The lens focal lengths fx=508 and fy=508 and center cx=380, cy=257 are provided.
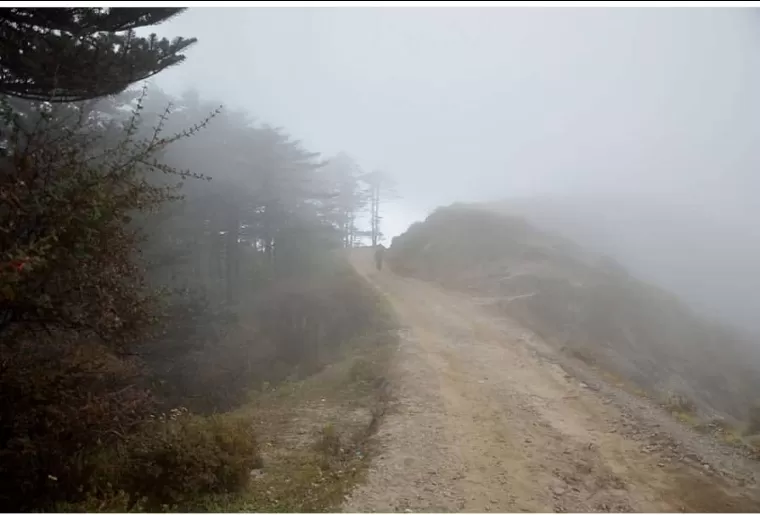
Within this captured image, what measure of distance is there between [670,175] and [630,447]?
297 feet

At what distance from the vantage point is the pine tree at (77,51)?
23.7 feet

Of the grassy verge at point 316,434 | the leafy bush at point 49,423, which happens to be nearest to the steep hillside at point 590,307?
the grassy verge at point 316,434

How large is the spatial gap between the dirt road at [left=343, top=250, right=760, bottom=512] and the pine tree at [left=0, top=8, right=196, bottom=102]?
24.2 ft

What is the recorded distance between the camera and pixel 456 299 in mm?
24438

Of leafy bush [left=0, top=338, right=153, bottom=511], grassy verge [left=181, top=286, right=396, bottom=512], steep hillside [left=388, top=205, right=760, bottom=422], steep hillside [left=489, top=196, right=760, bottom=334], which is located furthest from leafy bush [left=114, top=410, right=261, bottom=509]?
steep hillside [left=489, top=196, right=760, bottom=334]

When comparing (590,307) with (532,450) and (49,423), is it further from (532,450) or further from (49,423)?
(49,423)

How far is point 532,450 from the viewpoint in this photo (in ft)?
29.5

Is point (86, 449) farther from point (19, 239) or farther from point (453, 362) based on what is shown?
point (453, 362)

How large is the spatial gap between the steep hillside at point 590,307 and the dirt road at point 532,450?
10.1 ft

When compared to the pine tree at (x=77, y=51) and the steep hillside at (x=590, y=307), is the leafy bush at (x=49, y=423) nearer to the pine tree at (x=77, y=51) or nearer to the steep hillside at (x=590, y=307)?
the pine tree at (x=77, y=51)

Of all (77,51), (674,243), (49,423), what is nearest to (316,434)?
(49,423)

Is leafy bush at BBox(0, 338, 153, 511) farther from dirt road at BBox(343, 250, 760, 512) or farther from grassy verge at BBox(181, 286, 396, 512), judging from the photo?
dirt road at BBox(343, 250, 760, 512)

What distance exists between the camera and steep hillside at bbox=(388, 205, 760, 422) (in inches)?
797

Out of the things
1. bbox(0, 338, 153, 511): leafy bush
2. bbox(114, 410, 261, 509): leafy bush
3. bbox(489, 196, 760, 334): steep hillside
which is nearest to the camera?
bbox(0, 338, 153, 511): leafy bush
